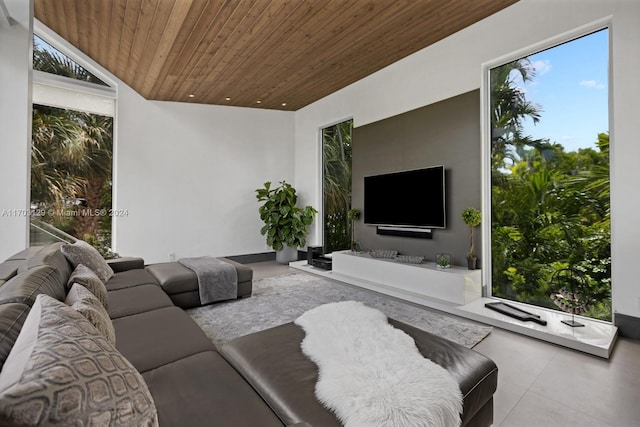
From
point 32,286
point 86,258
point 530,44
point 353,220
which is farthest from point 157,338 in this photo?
point 530,44

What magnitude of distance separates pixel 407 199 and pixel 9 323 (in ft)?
13.0

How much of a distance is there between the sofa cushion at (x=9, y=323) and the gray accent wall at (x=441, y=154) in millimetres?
3791

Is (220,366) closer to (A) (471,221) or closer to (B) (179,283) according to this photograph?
(B) (179,283)

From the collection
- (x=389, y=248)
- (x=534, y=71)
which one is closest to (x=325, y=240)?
(x=389, y=248)

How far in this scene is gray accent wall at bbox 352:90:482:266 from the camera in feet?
11.9

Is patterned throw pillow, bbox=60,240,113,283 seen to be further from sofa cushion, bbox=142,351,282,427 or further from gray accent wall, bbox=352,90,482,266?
gray accent wall, bbox=352,90,482,266

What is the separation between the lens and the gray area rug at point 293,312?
108 inches

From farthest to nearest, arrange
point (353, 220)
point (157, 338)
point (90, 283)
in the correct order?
point (353, 220), point (90, 283), point (157, 338)

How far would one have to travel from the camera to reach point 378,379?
1.23 meters

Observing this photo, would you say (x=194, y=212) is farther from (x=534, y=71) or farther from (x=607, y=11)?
(x=607, y=11)

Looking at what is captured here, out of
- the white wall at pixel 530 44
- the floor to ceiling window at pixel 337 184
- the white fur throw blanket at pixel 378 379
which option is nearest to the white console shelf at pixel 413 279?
the floor to ceiling window at pixel 337 184

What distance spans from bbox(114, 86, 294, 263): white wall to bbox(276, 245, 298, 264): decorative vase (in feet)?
1.48

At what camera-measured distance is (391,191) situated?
4.46 metres

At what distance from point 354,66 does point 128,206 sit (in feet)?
13.8
